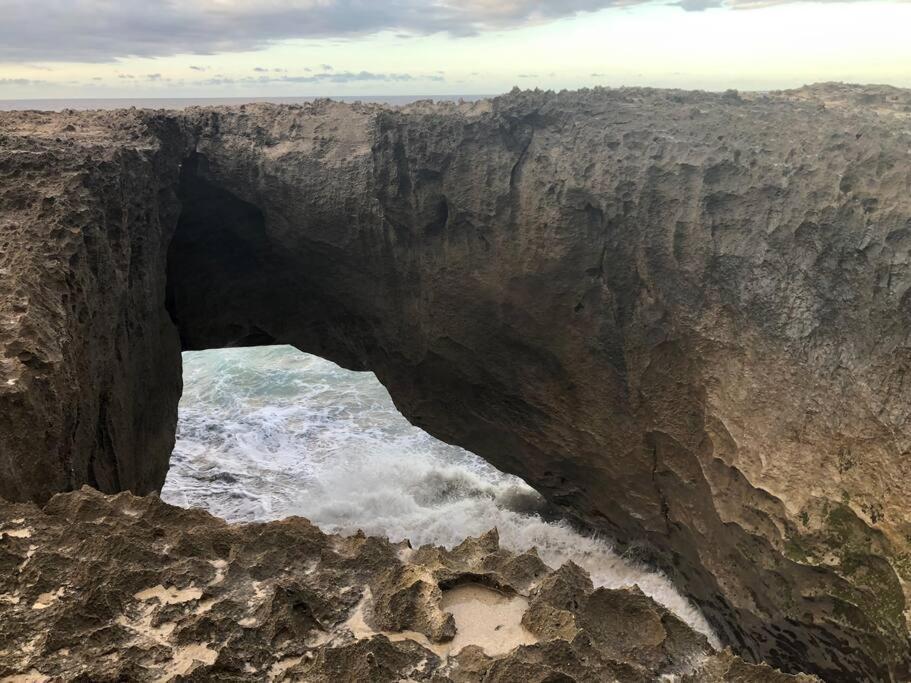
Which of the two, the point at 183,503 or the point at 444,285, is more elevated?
the point at 444,285

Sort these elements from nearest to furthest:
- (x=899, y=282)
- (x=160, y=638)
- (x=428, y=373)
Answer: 1. (x=160, y=638)
2. (x=899, y=282)
3. (x=428, y=373)

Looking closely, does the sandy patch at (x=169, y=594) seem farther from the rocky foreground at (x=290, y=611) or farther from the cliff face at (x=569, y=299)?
the cliff face at (x=569, y=299)

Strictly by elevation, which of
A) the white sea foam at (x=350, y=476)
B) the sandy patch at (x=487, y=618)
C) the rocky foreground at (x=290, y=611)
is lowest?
the white sea foam at (x=350, y=476)

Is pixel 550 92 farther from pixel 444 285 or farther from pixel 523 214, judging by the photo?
pixel 444 285

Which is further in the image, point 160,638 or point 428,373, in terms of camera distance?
point 428,373

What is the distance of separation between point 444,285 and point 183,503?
17.0ft

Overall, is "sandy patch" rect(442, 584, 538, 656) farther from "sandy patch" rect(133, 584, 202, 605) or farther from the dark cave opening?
the dark cave opening

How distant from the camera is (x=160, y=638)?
2977 millimetres

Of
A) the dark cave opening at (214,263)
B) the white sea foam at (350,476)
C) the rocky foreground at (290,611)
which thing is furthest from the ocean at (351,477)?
the rocky foreground at (290,611)

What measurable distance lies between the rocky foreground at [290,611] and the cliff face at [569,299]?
1044 millimetres

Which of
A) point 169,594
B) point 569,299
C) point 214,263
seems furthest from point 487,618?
point 214,263

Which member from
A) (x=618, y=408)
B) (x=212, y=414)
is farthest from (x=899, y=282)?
(x=212, y=414)

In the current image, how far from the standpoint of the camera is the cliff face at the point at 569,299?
5.28 m

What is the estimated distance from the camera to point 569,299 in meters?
7.08
